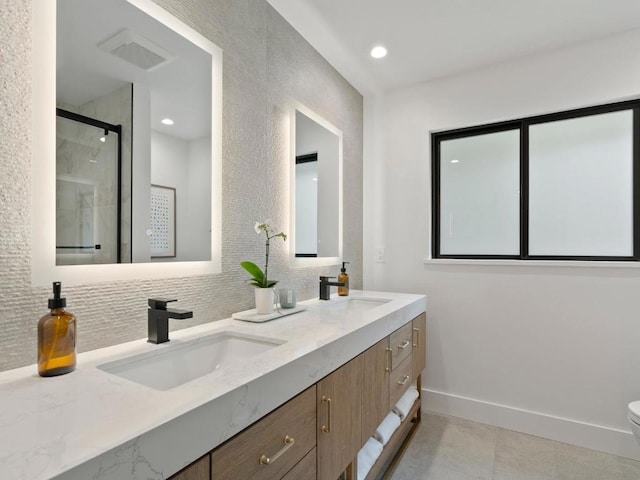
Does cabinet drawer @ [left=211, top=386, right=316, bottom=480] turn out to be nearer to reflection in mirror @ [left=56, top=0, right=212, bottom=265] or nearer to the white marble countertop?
the white marble countertop

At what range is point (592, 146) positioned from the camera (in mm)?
2178

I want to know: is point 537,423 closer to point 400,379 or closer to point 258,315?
point 400,379

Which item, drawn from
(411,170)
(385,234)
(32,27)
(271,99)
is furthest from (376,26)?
(32,27)

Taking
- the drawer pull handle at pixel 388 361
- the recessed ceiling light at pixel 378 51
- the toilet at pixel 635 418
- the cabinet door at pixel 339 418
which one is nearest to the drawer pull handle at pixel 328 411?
the cabinet door at pixel 339 418

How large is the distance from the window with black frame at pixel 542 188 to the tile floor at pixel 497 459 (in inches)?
44.4

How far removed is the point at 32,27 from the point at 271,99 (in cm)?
101

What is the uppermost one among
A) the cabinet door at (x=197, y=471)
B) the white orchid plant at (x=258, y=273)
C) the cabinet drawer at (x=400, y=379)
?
the white orchid plant at (x=258, y=273)

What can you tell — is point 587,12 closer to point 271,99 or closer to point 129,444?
point 271,99

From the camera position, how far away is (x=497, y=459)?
6.42 ft

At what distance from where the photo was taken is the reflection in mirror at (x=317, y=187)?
202 cm

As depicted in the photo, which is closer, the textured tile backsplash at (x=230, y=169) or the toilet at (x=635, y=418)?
the textured tile backsplash at (x=230, y=169)

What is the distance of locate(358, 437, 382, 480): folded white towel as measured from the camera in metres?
1.46

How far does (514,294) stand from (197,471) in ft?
7.28

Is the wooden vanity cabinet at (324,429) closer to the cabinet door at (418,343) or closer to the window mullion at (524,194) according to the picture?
the cabinet door at (418,343)
